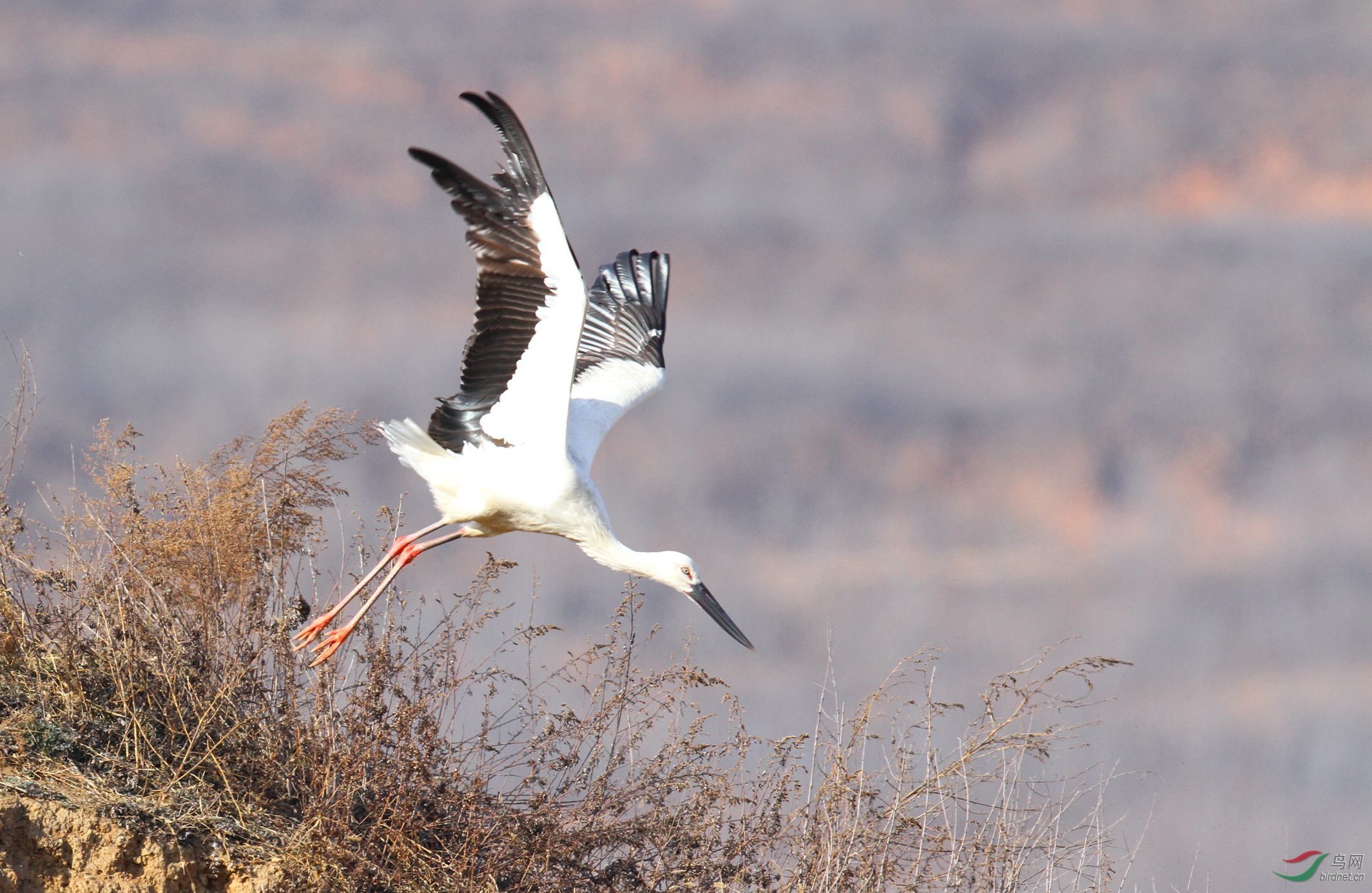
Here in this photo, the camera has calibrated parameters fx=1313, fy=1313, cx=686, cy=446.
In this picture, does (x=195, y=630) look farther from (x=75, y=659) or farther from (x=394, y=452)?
(x=394, y=452)

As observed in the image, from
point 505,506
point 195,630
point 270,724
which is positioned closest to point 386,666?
point 270,724

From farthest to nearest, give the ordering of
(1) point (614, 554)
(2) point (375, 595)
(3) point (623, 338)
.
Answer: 1. (3) point (623, 338)
2. (1) point (614, 554)
3. (2) point (375, 595)

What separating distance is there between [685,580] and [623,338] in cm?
210

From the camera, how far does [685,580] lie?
22.2ft

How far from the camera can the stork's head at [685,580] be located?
22.1 feet

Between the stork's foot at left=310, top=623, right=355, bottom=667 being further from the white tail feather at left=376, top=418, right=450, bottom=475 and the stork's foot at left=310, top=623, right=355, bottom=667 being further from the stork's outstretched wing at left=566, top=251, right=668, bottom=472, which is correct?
the stork's outstretched wing at left=566, top=251, right=668, bottom=472

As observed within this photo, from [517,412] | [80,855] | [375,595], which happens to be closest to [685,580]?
[517,412]

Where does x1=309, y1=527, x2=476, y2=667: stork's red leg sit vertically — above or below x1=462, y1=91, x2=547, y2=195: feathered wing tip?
below

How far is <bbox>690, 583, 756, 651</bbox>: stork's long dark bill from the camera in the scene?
265 inches

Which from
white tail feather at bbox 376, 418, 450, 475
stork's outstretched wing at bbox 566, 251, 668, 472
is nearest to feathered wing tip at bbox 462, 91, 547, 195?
white tail feather at bbox 376, 418, 450, 475

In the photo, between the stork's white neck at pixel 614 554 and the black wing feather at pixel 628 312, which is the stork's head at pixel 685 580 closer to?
the stork's white neck at pixel 614 554

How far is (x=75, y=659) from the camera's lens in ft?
16.3

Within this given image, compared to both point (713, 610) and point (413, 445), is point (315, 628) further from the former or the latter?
point (713, 610)

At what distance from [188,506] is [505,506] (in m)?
1.68
